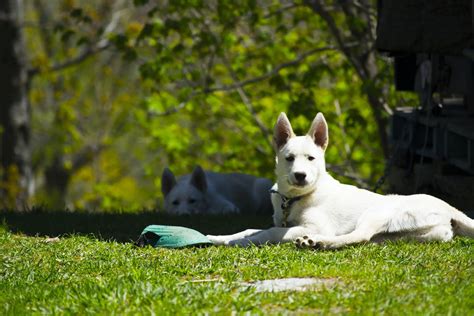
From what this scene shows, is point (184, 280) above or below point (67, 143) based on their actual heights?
above

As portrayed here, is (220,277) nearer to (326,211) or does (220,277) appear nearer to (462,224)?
(326,211)

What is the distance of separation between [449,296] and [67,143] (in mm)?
31274

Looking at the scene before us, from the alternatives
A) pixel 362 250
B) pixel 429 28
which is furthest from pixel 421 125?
pixel 362 250

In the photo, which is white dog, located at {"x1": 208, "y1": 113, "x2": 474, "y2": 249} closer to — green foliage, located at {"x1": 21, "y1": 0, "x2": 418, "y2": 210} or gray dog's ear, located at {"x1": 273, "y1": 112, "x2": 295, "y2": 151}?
gray dog's ear, located at {"x1": 273, "y1": 112, "x2": 295, "y2": 151}

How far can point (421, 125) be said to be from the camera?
1277cm

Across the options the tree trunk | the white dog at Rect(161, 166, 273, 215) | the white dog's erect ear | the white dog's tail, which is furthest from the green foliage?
the white dog's tail

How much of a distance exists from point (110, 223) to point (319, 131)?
302 centimetres

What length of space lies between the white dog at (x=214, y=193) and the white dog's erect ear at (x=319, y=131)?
16.4 ft

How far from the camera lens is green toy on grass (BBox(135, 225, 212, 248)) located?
8.20m

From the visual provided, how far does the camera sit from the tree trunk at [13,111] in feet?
79.4

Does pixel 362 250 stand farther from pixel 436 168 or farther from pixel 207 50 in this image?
pixel 207 50

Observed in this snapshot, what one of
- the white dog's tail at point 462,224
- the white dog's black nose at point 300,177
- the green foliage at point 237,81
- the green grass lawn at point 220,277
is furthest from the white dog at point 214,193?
the white dog's tail at point 462,224

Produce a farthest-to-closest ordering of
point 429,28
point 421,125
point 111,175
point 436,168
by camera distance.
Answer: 1. point 111,175
2. point 421,125
3. point 436,168
4. point 429,28

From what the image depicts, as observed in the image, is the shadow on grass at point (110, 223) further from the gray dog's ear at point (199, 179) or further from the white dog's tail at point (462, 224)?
the white dog's tail at point (462, 224)
